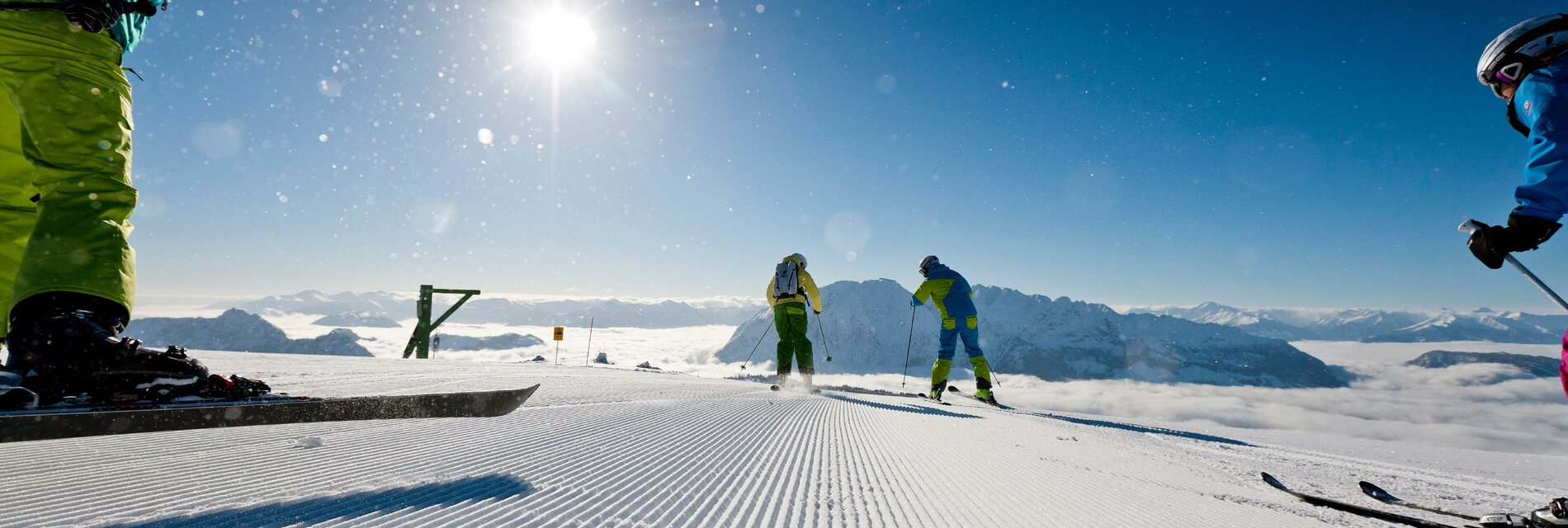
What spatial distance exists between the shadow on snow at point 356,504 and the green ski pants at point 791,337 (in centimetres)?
645

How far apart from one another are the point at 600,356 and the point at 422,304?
508cm

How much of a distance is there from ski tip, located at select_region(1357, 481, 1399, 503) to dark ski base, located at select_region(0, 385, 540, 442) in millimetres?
3317

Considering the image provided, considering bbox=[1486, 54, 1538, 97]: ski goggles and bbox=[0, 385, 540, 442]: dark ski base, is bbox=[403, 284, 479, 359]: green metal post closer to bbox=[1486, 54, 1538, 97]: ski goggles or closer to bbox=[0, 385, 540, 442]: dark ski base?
bbox=[0, 385, 540, 442]: dark ski base

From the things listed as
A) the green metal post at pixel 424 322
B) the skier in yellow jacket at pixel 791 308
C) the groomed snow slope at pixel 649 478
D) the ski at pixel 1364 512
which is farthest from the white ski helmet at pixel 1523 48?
the green metal post at pixel 424 322

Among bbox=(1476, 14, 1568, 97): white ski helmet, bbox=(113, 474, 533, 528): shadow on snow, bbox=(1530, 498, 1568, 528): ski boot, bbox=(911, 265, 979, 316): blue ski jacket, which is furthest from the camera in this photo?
bbox=(911, 265, 979, 316): blue ski jacket

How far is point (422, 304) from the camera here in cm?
1465

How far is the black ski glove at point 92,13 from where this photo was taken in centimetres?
161

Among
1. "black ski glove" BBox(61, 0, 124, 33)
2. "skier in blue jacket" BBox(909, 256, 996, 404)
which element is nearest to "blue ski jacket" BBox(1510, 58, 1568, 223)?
"black ski glove" BBox(61, 0, 124, 33)

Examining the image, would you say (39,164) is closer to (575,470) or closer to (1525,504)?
(575,470)

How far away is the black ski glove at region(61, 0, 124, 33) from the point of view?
161cm

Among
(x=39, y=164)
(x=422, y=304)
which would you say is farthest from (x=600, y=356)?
(x=39, y=164)

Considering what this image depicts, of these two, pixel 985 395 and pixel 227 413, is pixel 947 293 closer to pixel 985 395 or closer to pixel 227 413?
pixel 985 395

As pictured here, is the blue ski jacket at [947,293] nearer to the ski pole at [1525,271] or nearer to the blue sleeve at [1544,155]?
the ski pole at [1525,271]

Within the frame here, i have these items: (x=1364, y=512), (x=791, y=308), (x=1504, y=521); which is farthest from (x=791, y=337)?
(x=1504, y=521)
